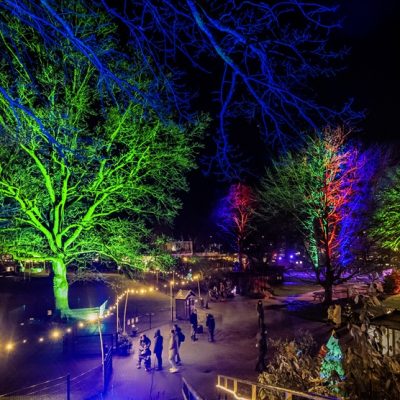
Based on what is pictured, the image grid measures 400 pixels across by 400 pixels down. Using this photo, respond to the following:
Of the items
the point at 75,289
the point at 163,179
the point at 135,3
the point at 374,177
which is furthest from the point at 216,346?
the point at 75,289

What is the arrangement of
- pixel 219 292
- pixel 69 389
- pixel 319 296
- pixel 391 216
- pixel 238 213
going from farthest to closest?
pixel 238 213
pixel 219 292
pixel 319 296
pixel 391 216
pixel 69 389

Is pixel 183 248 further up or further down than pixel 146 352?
further up

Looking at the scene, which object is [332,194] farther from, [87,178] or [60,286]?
[60,286]

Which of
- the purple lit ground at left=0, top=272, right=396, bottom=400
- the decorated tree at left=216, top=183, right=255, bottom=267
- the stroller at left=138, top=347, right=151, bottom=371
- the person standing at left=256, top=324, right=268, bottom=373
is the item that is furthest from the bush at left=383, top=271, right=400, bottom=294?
the decorated tree at left=216, top=183, right=255, bottom=267

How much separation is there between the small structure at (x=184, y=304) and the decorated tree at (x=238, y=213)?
67.0 ft

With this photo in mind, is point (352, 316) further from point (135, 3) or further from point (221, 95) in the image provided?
point (135, 3)

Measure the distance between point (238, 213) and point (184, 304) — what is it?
25264mm

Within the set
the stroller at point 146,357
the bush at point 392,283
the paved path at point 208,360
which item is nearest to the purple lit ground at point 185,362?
A: the paved path at point 208,360

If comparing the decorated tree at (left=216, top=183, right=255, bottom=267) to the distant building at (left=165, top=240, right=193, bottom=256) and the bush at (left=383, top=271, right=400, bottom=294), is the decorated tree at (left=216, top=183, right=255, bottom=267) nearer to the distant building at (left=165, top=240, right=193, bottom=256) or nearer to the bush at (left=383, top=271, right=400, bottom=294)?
the distant building at (left=165, top=240, right=193, bottom=256)

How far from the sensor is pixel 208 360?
12.6 m

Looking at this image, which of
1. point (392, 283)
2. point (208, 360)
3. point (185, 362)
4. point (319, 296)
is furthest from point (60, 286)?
point (392, 283)

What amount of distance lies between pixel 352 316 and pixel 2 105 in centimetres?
1475

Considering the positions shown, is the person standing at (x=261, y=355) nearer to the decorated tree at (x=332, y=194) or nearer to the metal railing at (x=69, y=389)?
the metal railing at (x=69, y=389)

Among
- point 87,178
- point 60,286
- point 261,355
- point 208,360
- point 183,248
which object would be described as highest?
point 87,178
